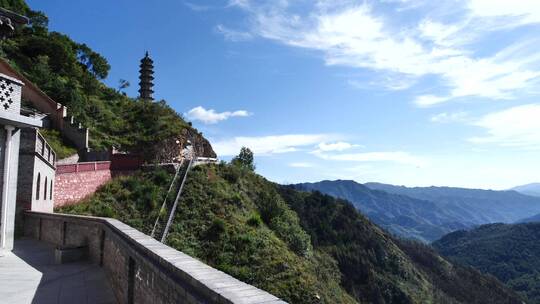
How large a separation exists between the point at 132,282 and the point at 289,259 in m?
25.1

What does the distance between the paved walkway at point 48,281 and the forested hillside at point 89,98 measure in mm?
28519

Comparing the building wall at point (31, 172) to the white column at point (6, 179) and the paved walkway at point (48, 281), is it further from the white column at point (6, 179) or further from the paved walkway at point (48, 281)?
the white column at point (6, 179)

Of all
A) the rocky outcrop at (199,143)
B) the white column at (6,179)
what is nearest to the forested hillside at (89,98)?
the rocky outcrop at (199,143)

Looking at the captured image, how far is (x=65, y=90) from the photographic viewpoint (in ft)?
140

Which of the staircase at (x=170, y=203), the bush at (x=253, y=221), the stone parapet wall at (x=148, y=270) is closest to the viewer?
the stone parapet wall at (x=148, y=270)

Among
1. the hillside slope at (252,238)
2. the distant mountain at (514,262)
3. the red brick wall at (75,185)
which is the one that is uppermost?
the red brick wall at (75,185)

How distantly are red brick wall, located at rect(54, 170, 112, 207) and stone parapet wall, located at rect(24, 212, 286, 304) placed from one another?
1301 centimetres

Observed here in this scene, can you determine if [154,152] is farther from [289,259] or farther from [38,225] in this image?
[38,225]

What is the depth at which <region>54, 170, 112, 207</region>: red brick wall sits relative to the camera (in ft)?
75.5

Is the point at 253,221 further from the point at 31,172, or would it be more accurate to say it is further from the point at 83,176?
the point at 31,172

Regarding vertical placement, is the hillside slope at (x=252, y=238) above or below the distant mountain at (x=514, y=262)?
above

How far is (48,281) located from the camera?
8.27 meters

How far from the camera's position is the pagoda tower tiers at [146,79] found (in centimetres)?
7762

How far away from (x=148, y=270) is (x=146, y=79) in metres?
77.5
